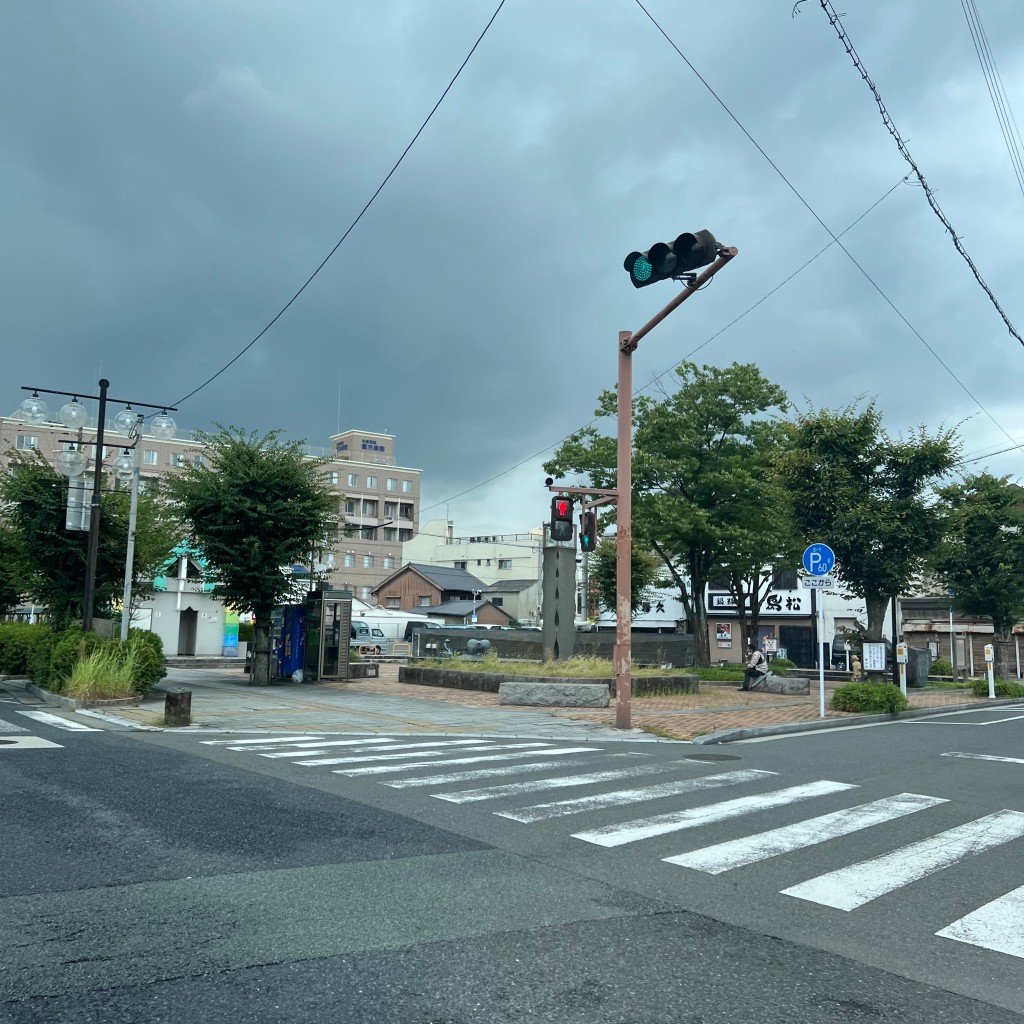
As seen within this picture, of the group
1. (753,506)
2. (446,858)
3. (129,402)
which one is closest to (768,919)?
(446,858)

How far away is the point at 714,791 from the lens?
9.20 metres

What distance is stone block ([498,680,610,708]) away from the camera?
1877 centimetres

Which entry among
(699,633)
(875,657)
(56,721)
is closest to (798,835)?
(56,721)

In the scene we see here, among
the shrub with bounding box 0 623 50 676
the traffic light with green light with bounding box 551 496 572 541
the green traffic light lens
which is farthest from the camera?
the shrub with bounding box 0 623 50 676

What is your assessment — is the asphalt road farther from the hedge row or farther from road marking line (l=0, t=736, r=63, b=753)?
the hedge row

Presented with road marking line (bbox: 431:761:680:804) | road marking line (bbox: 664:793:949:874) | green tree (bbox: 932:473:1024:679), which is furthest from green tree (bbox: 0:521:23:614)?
green tree (bbox: 932:473:1024:679)

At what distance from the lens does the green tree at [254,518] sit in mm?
24203

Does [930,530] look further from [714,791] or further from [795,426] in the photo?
[714,791]

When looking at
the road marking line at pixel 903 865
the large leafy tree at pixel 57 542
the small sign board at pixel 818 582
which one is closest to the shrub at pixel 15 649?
the large leafy tree at pixel 57 542

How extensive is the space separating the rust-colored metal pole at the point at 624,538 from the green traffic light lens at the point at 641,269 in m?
2.63

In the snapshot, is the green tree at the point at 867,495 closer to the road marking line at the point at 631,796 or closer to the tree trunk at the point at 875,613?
the tree trunk at the point at 875,613

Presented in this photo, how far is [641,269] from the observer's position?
1226 cm

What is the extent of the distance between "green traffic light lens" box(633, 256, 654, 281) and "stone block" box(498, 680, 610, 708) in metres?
9.34

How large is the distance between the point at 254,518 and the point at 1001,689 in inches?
917
